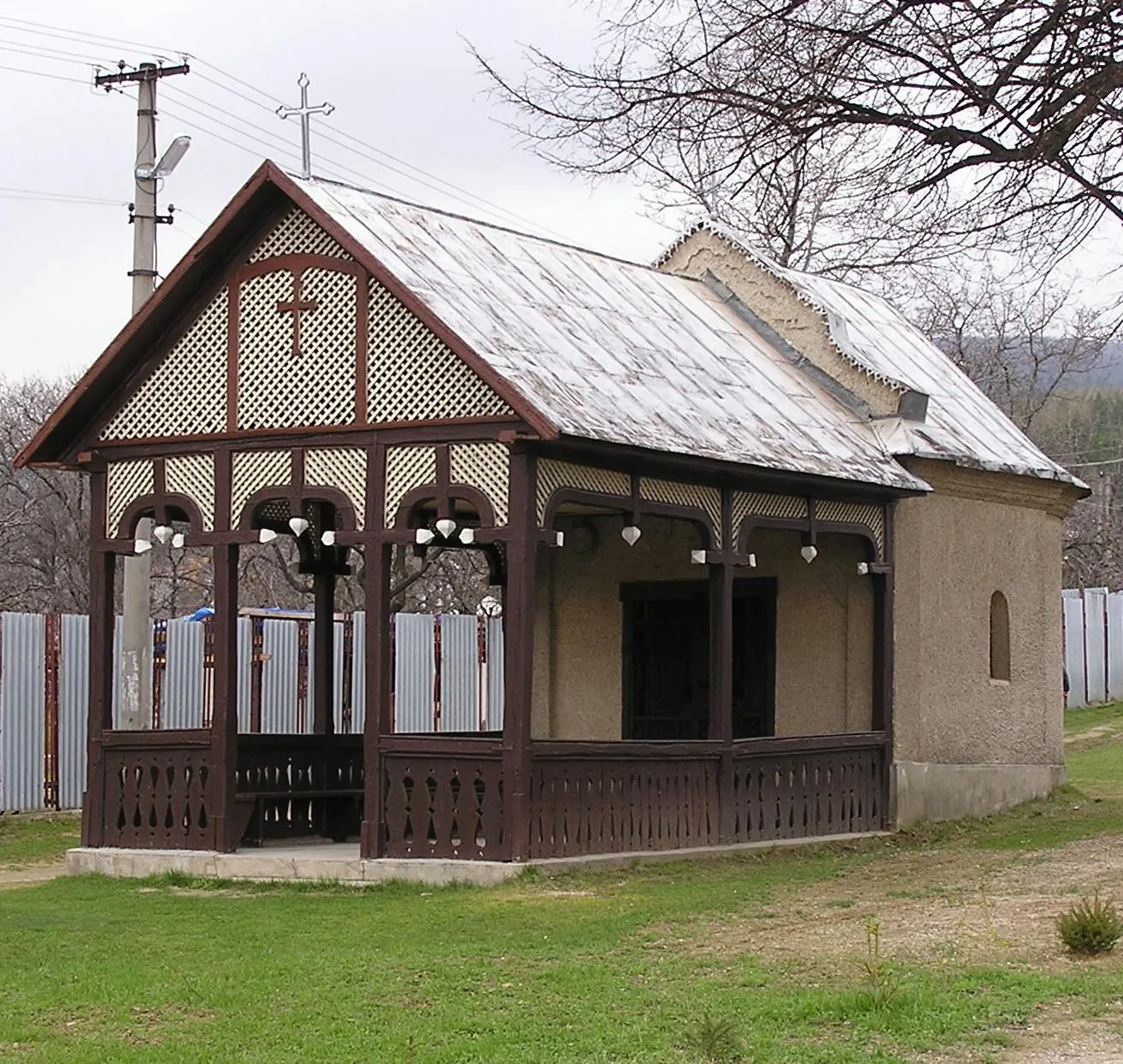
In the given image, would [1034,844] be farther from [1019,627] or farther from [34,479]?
[34,479]

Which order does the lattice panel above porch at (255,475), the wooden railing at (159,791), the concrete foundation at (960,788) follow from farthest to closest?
the concrete foundation at (960,788), the wooden railing at (159,791), the lattice panel above porch at (255,475)

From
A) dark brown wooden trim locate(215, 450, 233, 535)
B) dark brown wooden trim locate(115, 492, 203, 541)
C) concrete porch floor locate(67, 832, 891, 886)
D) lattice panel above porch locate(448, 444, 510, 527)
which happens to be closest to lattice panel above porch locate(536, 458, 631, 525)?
lattice panel above porch locate(448, 444, 510, 527)

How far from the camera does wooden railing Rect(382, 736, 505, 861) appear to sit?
1504 centimetres

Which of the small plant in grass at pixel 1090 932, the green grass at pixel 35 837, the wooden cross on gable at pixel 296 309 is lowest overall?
the green grass at pixel 35 837

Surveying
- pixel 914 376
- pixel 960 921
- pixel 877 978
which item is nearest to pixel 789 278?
pixel 914 376

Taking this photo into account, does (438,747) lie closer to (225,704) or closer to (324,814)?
(225,704)

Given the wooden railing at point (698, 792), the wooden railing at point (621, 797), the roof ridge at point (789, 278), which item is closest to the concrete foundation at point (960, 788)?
the wooden railing at point (698, 792)

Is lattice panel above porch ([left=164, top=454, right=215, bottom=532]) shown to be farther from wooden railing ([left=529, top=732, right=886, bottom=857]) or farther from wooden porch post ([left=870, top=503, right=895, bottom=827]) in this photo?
wooden porch post ([left=870, top=503, right=895, bottom=827])

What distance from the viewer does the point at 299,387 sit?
1617cm

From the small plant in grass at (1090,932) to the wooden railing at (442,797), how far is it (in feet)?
16.8

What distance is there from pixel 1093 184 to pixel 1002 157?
1.19 meters

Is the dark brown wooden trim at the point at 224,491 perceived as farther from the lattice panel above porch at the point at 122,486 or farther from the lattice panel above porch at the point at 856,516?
the lattice panel above porch at the point at 856,516

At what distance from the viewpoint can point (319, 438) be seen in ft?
52.6

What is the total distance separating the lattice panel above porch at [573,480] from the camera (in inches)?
595
